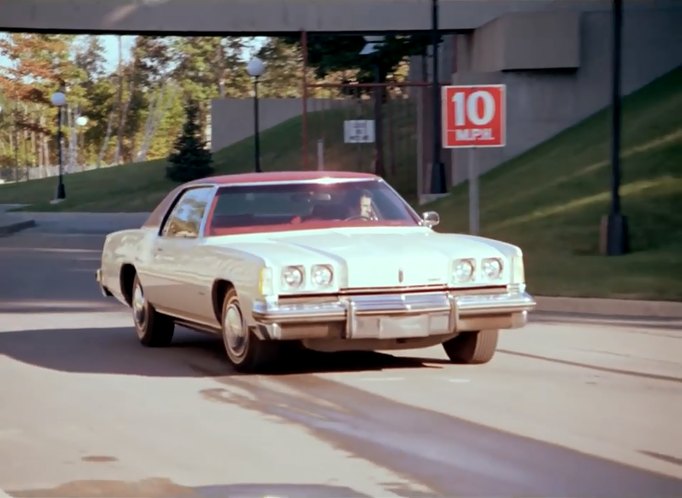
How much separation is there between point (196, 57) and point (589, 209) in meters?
75.2

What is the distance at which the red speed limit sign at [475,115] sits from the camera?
17.3m

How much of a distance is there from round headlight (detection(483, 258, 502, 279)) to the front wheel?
0.61 metres

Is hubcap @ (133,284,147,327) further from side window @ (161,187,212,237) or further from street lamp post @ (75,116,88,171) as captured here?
street lamp post @ (75,116,88,171)

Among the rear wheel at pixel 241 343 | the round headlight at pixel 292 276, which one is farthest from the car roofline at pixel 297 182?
the round headlight at pixel 292 276

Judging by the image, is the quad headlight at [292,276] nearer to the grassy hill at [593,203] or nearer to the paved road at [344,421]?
the paved road at [344,421]

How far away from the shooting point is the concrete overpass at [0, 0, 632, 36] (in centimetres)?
3266

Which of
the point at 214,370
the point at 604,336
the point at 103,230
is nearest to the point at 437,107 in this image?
the point at 103,230

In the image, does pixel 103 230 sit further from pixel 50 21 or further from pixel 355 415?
pixel 355 415

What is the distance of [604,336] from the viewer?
13.6 m

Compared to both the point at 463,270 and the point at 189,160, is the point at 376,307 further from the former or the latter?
the point at 189,160

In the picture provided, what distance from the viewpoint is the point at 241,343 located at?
10734 millimetres

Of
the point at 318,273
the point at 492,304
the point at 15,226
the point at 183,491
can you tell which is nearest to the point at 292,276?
the point at 318,273

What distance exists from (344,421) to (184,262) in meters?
3.37

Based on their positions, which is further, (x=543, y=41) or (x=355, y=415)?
(x=543, y=41)
